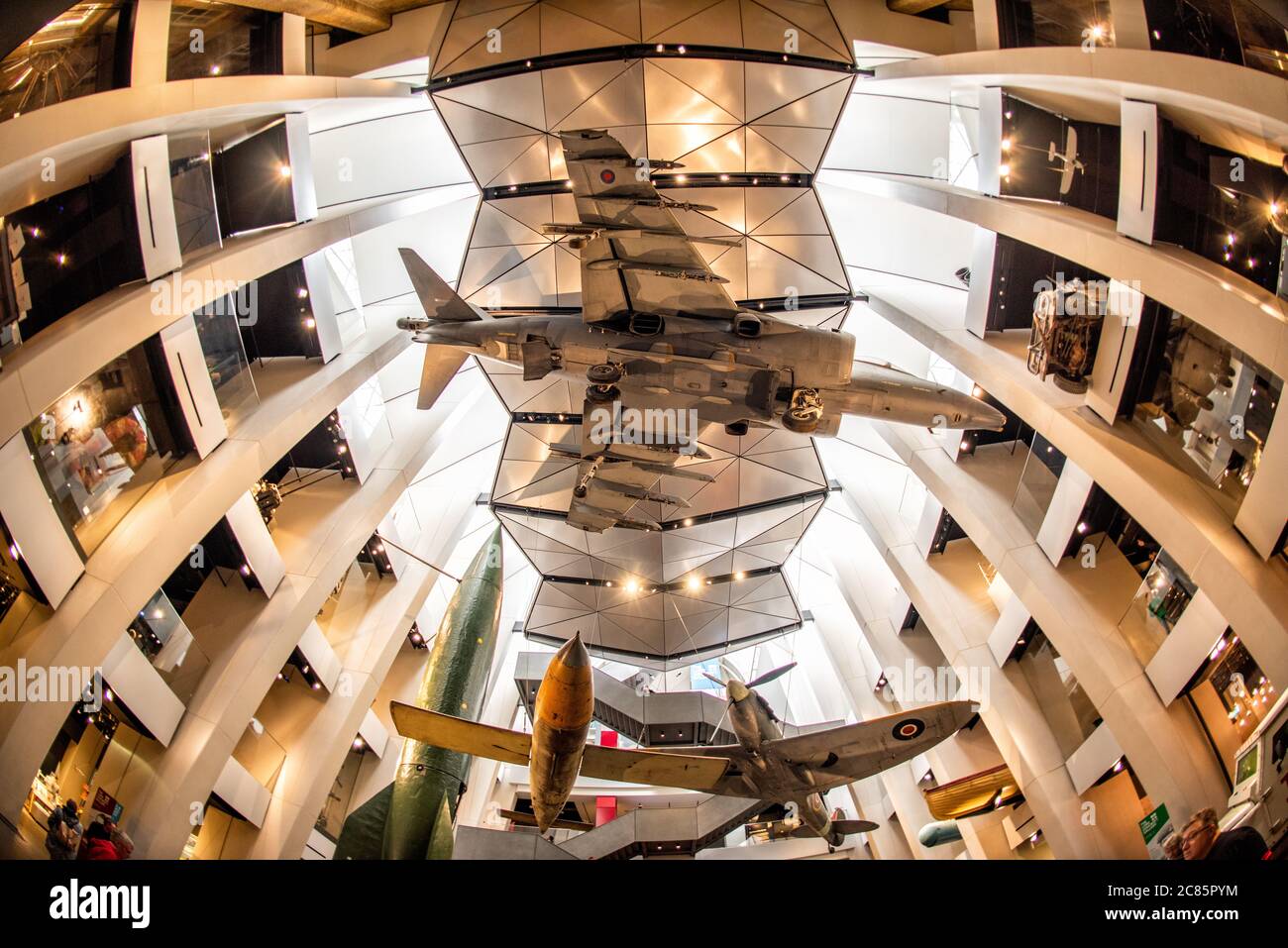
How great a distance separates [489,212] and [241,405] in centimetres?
645

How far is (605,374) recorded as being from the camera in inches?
564

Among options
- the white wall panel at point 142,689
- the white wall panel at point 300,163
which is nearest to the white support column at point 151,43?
the white wall panel at point 300,163

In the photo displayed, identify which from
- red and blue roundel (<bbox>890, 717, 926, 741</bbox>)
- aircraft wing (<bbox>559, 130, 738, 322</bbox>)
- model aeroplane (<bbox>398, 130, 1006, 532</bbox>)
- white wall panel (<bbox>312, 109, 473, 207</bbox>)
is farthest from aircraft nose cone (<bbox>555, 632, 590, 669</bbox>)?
white wall panel (<bbox>312, 109, 473, 207</bbox>)

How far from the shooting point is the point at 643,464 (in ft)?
51.6

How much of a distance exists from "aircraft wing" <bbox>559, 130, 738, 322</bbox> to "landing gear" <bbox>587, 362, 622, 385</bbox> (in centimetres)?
93

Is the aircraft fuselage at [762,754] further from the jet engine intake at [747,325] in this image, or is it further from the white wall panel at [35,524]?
the white wall panel at [35,524]

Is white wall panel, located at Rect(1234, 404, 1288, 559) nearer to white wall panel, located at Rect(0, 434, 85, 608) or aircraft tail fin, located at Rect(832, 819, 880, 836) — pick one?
aircraft tail fin, located at Rect(832, 819, 880, 836)

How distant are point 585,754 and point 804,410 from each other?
24.2ft
